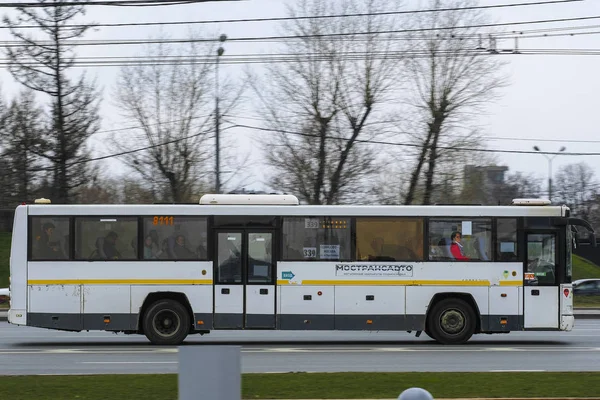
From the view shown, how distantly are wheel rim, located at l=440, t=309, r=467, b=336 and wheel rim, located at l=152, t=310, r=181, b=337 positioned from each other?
5461mm

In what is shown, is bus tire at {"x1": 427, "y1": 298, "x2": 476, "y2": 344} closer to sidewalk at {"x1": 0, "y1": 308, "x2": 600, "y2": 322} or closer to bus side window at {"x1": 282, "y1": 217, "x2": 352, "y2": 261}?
bus side window at {"x1": 282, "y1": 217, "x2": 352, "y2": 261}

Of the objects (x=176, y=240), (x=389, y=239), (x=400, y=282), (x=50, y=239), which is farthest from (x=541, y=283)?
(x=50, y=239)

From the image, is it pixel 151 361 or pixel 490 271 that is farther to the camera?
pixel 490 271

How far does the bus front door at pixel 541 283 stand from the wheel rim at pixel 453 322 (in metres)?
1.27

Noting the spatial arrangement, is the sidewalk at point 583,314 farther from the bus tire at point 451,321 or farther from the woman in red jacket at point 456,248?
the woman in red jacket at point 456,248

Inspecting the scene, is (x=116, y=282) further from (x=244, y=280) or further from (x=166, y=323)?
(x=244, y=280)

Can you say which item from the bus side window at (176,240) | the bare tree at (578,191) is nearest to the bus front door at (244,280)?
the bus side window at (176,240)

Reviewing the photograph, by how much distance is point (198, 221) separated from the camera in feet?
60.2

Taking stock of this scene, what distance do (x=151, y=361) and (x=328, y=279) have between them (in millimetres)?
4489

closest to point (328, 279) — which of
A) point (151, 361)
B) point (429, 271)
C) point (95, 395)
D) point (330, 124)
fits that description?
point (429, 271)

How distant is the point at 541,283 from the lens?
18.2 metres

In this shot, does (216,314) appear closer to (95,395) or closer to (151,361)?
(151,361)

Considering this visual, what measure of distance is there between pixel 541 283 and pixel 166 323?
7718mm

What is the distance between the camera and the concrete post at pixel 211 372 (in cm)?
544
